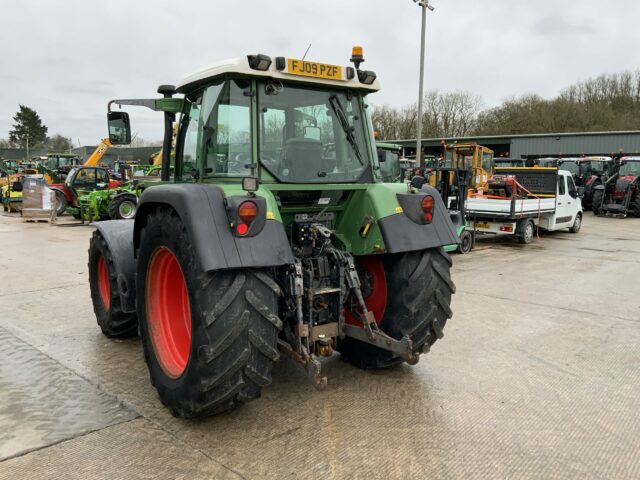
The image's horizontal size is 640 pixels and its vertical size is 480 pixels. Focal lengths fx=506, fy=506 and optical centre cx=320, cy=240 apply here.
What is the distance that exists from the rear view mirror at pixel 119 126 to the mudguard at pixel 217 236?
64.3 inches

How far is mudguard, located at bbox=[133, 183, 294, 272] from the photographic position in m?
2.77

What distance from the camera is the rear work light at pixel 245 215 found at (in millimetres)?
2842

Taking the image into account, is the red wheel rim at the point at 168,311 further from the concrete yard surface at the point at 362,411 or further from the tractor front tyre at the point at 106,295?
the tractor front tyre at the point at 106,295

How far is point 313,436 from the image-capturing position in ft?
10.1

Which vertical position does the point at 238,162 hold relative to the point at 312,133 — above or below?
below

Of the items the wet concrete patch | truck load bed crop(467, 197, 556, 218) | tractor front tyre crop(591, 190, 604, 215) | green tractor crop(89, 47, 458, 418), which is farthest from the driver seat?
tractor front tyre crop(591, 190, 604, 215)

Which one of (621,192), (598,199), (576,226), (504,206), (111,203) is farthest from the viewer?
(598,199)

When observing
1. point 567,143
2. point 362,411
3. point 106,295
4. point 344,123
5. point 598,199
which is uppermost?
point 567,143

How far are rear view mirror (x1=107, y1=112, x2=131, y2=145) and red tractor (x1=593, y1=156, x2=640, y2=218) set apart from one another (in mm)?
18880

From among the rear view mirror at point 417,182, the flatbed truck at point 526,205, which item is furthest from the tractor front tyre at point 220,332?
the flatbed truck at point 526,205

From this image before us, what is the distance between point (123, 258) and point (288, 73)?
7.28 feet

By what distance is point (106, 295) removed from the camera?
495 cm

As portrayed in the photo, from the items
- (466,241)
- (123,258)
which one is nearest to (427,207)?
(123,258)

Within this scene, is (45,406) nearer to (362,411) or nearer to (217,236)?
(217,236)
